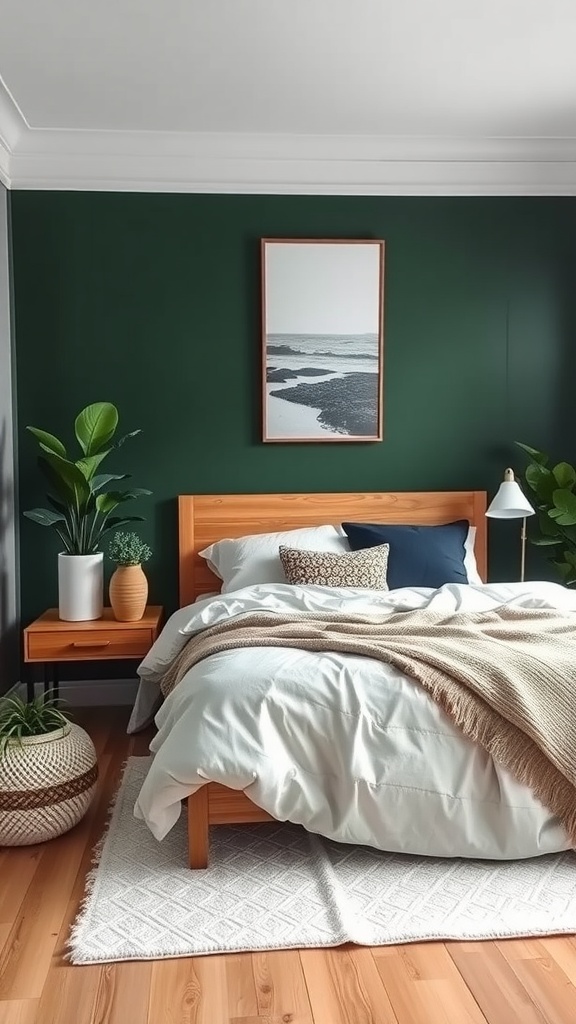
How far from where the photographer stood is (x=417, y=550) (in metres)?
4.43

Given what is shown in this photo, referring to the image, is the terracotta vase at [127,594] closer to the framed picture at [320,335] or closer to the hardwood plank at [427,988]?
the framed picture at [320,335]

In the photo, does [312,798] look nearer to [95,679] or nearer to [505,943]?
[505,943]

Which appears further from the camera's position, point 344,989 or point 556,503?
point 556,503

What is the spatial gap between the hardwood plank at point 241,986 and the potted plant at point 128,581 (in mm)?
2194

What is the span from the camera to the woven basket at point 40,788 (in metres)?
2.97

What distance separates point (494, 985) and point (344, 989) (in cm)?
35

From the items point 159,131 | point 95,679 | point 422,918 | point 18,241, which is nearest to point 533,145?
point 159,131

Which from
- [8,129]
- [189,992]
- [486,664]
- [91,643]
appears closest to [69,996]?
[189,992]

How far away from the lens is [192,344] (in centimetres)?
479

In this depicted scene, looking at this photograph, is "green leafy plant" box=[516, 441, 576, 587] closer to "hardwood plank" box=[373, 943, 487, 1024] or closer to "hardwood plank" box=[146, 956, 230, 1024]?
"hardwood plank" box=[373, 943, 487, 1024]

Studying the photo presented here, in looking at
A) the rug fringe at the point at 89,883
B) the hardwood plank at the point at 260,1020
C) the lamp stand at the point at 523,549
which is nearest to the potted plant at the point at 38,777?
the rug fringe at the point at 89,883

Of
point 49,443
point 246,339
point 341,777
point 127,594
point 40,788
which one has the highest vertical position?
point 246,339

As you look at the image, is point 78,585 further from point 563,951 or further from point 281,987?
point 563,951

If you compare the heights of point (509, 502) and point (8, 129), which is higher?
point (8, 129)
